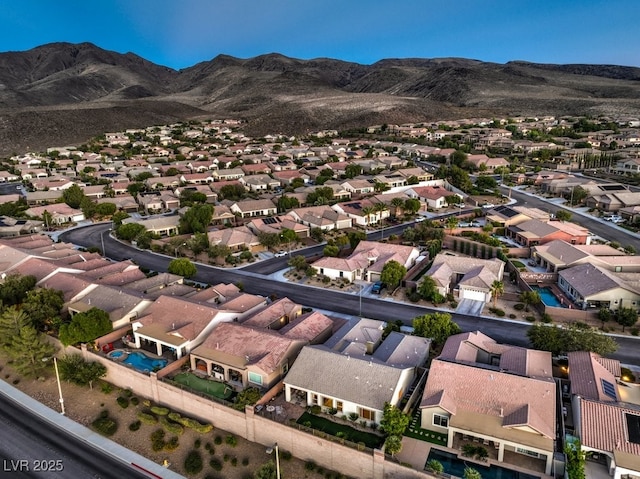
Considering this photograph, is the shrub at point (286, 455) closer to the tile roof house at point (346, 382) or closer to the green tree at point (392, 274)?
the tile roof house at point (346, 382)

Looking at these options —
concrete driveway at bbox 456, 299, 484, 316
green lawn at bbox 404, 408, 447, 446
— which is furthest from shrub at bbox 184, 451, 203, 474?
concrete driveway at bbox 456, 299, 484, 316

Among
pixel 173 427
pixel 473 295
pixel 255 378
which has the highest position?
pixel 473 295

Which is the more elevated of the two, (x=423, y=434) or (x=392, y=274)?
(x=392, y=274)

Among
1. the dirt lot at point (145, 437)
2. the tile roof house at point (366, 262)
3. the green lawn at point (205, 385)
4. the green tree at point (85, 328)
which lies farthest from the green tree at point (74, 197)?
the green lawn at point (205, 385)

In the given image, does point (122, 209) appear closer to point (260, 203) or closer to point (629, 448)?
point (260, 203)

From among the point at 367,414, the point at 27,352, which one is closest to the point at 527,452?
the point at 367,414

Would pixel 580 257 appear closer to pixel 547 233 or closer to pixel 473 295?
pixel 547 233
